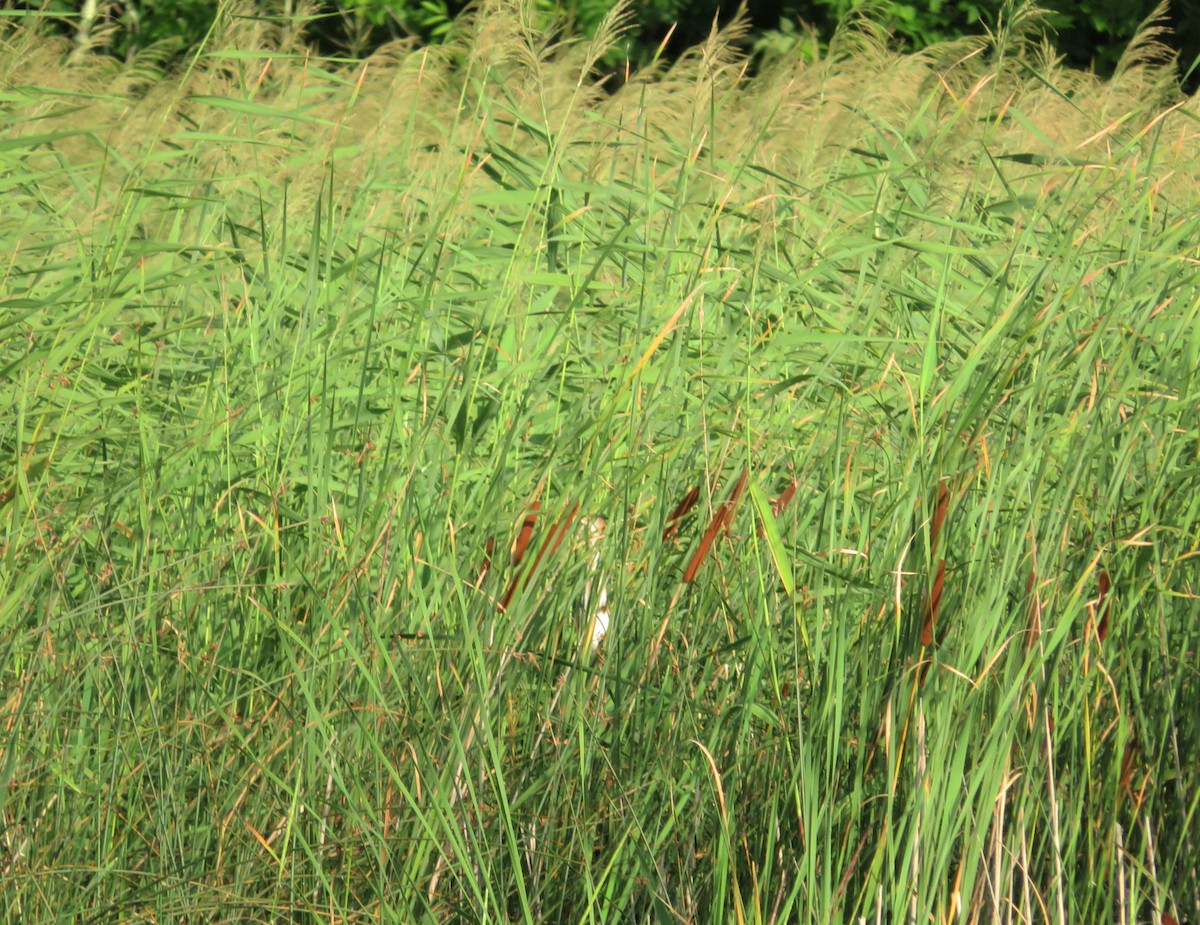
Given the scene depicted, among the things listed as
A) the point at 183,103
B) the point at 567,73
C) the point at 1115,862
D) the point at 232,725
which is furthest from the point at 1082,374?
the point at 567,73

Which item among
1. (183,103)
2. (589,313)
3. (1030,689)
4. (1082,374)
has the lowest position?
(183,103)

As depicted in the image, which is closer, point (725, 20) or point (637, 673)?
point (637, 673)

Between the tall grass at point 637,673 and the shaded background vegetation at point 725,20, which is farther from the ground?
the tall grass at point 637,673

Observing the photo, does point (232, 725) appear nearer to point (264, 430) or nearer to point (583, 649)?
point (583, 649)

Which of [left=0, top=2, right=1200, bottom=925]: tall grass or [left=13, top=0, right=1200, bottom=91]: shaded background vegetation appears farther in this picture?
[left=13, top=0, right=1200, bottom=91]: shaded background vegetation

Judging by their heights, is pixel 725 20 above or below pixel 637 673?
below

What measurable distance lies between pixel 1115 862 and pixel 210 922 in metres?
0.93

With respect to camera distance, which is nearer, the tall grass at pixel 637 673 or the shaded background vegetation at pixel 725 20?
the tall grass at pixel 637 673

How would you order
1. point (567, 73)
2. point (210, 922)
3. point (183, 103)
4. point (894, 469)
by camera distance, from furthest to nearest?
1. point (567, 73)
2. point (183, 103)
3. point (894, 469)
4. point (210, 922)

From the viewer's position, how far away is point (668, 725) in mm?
1569

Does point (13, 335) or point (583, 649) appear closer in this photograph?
point (583, 649)

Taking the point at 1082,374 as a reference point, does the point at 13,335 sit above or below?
below

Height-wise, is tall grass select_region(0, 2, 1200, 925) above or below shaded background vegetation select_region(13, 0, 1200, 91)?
above

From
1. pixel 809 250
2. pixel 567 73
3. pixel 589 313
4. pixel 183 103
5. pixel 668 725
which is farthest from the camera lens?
pixel 567 73
